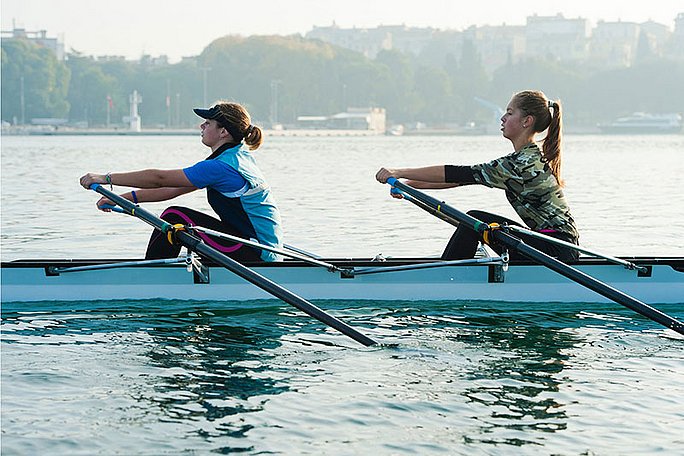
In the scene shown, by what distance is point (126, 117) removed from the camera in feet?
526

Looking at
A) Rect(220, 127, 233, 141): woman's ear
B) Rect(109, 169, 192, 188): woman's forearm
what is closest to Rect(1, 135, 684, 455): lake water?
Rect(109, 169, 192, 188): woman's forearm

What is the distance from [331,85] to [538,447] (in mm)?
180629

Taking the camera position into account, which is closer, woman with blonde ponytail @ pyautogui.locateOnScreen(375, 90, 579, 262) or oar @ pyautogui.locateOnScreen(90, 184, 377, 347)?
oar @ pyautogui.locateOnScreen(90, 184, 377, 347)

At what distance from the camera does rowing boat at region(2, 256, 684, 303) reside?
10.7m

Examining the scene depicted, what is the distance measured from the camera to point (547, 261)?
966 cm

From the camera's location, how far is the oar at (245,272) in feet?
29.5

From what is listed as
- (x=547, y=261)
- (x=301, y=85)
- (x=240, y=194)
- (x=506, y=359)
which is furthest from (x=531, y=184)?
(x=301, y=85)

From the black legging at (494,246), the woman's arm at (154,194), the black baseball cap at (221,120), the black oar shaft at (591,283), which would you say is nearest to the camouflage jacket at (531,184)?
the black legging at (494,246)

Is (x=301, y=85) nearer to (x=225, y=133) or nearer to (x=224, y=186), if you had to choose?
(x=225, y=133)

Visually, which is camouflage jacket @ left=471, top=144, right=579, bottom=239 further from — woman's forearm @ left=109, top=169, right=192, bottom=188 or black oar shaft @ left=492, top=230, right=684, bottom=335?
woman's forearm @ left=109, top=169, right=192, bottom=188

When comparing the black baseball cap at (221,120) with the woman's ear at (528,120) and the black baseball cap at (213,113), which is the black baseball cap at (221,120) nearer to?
the black baseball cap at (213,113)

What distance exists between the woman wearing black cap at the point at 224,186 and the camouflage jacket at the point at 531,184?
1.92 m

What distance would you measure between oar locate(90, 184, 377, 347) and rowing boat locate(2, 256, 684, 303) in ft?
2.89

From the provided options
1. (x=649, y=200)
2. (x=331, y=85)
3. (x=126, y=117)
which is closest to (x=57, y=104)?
(x=126, y=117)
